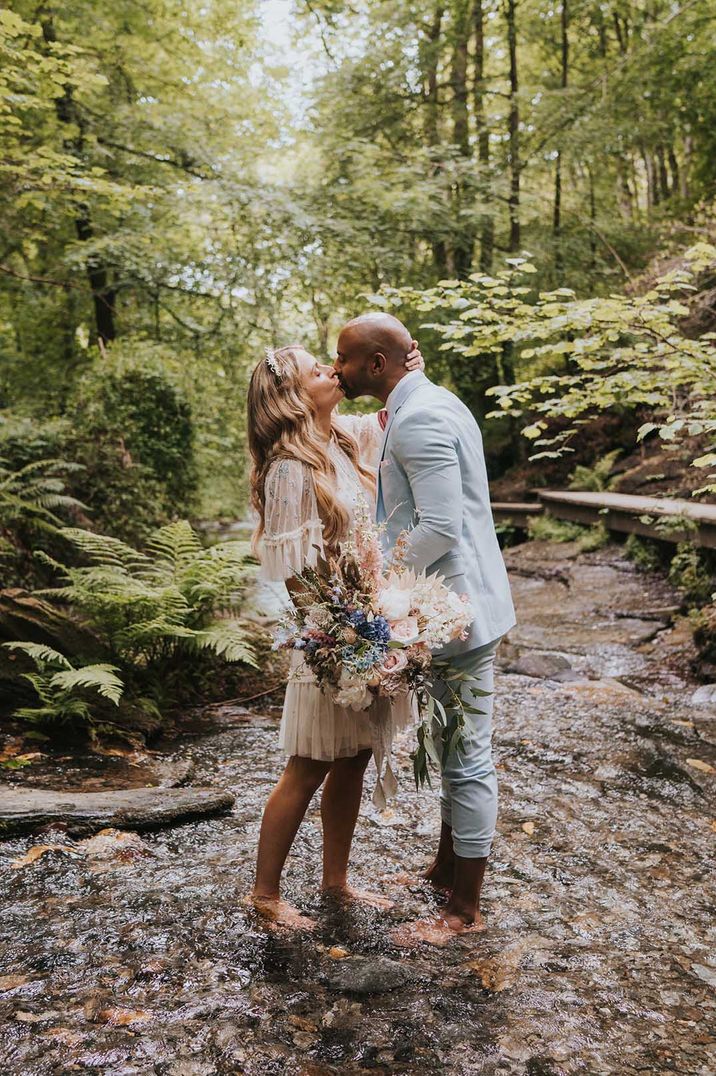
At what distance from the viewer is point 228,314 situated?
11.8 meters

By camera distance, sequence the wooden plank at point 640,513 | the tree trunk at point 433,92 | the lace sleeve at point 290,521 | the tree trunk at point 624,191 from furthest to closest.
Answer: the tree trunk at point 624,191 < the tree trunk at point 433,92 < the wooden plank at point 640,513 < the lace sleeve at point 290,521

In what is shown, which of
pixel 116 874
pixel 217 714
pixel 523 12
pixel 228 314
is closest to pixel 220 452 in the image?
pixel 228 314

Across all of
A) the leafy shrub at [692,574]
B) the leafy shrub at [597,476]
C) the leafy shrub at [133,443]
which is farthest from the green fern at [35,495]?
the leafy shrub at [597,476]

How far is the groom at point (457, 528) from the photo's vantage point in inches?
106

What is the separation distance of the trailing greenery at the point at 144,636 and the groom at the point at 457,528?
88.8 inches

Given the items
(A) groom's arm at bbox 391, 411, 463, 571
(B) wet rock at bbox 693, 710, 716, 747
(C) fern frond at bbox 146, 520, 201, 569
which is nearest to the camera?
(A) groom's arm at bbox 391, 411, 463, 571

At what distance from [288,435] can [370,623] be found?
2.62ft

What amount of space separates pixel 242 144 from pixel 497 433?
328 inches

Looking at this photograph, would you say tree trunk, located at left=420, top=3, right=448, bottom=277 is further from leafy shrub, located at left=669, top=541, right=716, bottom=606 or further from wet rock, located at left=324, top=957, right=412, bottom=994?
wet rock, located at left=324, top=957, right=412, bottom=994

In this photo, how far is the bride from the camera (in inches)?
110

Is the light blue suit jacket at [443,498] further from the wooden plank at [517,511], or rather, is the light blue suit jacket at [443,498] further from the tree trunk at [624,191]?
the tree trunk at [624,191]

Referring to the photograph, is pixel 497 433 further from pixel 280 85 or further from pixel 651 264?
pixel 280 85

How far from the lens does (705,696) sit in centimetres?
584

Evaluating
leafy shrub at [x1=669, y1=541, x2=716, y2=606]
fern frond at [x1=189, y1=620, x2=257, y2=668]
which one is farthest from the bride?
leafy shrub at [x1=669, y1=541, x2=716, y2=606]
